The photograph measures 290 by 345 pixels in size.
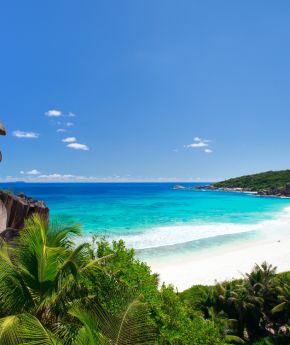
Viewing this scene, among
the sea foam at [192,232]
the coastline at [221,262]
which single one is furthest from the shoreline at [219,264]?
the sea foam at [192,232]

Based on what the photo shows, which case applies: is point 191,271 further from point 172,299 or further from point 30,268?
point 30,268

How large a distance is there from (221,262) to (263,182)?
461 feet

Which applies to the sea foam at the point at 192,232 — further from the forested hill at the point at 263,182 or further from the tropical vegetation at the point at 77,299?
the forested hill at the point at 263,182

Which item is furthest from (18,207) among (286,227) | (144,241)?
(286,227)

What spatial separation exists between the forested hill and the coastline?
10289 centimetres

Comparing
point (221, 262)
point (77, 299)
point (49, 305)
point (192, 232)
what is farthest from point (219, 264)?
point (49, 305)

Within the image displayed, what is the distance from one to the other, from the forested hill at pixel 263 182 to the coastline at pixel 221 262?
10289 centimetres

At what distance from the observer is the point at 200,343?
21.7 ft

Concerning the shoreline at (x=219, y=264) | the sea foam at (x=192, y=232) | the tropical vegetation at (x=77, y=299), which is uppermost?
the tropical vegetation at (x=77, y=299)

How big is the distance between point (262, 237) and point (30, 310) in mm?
38317

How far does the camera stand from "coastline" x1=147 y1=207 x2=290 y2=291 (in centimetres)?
2320

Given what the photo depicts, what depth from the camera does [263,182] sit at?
157875 mm

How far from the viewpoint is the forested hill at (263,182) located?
144 metres

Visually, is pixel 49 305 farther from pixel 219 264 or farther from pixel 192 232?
pixel 192 232
